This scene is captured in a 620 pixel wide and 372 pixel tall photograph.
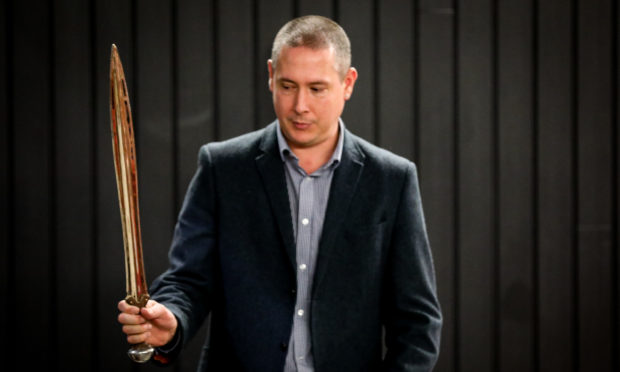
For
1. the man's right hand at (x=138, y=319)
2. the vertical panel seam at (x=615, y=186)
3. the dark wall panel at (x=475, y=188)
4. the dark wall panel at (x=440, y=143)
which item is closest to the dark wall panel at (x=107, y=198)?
the dark wall panel at (x=440, y=143)

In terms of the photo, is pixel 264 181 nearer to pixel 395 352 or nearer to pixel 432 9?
pixel 395 352

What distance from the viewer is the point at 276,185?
1400 mm

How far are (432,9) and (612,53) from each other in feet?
2.45

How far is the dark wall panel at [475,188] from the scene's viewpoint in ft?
7.44

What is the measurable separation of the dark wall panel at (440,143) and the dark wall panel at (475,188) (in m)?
0.03

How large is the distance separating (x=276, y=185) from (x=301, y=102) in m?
0.21

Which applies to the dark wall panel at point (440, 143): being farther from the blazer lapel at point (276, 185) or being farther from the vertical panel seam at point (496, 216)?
the blazer lapel at point (276, 185)

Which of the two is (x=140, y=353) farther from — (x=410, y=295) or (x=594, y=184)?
(x=594, y=184)

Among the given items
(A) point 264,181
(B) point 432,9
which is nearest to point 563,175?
(B) point 432,9

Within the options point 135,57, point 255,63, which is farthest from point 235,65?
point 135,57

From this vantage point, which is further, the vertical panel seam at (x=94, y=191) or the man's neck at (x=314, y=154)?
the vertical panel seam at (x=94, y=191)

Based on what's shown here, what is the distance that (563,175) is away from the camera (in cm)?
234

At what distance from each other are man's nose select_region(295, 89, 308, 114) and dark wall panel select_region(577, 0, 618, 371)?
1.48 metres

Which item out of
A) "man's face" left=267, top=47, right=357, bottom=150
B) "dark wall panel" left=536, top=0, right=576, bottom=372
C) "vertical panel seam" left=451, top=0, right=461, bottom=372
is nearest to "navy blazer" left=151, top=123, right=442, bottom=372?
"man's face" left=267, top=47, right=357, bottom=150
